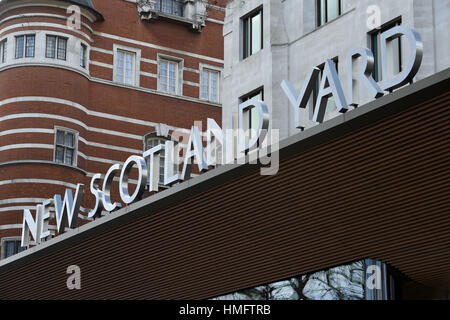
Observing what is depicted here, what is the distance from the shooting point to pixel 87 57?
49.1 meters

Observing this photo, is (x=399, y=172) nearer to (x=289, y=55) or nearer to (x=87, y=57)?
(x=289, y=55)

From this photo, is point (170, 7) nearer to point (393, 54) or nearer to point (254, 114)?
point (254, 114)

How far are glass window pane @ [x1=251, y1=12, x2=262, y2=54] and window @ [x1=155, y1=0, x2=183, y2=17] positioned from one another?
1278 cm

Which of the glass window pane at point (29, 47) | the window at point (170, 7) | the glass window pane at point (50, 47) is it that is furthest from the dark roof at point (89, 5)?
the window at point (170, 7)

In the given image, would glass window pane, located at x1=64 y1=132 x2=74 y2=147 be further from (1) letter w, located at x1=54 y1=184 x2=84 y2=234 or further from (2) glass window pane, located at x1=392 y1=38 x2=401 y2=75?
(2) glass window pane, located at x1=392 y1=38 x2=401 y2=75

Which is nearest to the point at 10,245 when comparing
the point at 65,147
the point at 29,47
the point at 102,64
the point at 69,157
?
Answer: the point at 69,157

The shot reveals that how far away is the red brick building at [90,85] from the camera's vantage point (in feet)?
150

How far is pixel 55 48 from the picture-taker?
156 ft

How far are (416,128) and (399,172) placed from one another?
178cm

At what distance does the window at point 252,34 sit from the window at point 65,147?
10.4 meters

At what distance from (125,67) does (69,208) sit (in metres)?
19.9

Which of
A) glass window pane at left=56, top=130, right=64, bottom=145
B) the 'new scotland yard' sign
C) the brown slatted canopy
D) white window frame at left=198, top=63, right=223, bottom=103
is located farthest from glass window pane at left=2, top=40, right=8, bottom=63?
the brown slatted canopy

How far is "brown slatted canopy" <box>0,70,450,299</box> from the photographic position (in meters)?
21.4
